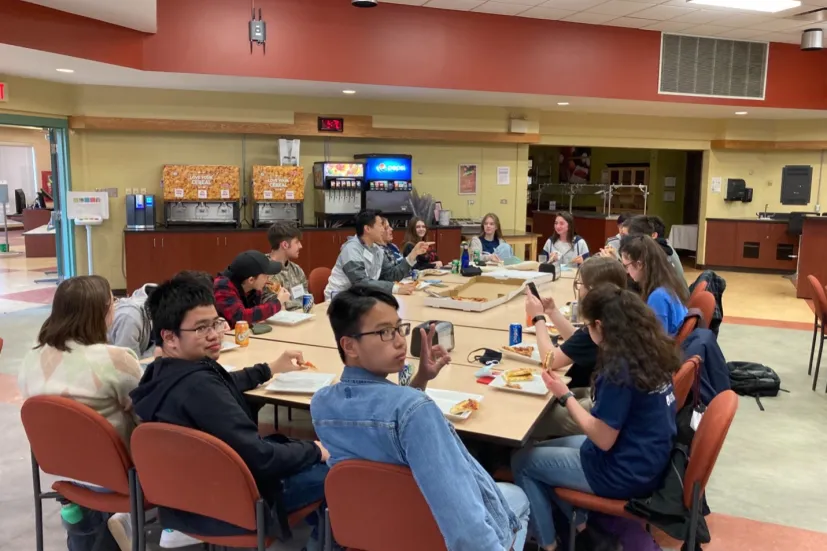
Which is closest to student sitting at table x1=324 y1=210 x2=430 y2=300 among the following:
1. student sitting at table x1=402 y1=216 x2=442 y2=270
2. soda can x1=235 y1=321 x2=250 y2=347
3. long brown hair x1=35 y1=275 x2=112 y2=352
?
student sitting at table x1=402 y1=216 x2=442 y2=270

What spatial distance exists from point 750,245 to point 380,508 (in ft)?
37.7

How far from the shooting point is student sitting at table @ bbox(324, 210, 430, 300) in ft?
17.2

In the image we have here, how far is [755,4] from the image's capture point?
7.42 metres

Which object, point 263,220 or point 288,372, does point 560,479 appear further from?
point 263,220

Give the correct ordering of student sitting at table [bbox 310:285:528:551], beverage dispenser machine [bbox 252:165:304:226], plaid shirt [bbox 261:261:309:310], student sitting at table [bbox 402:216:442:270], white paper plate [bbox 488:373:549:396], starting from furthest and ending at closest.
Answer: beverage dispenser machine [bbox 252:165:304:226] → student sitting at table [bbox 402:216:442:270] → plaid shirt [bbox 261:261:309:310] → white paper plate [bbox 488:373:549:396] → student sitting at table [bbox 310:285:528:551]

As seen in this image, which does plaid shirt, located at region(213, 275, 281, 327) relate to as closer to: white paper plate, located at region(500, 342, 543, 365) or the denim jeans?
white paper plate, located at region(500, 342, 543, 365)

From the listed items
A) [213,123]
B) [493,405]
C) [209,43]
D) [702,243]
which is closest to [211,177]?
[213,123]

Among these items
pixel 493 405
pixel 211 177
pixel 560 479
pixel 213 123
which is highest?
pixel 213 123

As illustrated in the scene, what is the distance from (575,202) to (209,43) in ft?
36.3

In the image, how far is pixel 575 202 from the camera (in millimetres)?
16297

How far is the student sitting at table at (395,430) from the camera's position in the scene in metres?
1.69

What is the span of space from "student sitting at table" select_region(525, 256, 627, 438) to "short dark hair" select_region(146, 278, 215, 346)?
1.53 metres

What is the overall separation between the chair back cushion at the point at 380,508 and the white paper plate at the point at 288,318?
2.21 metres

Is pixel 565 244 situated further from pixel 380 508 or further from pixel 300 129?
pixel 380 508
